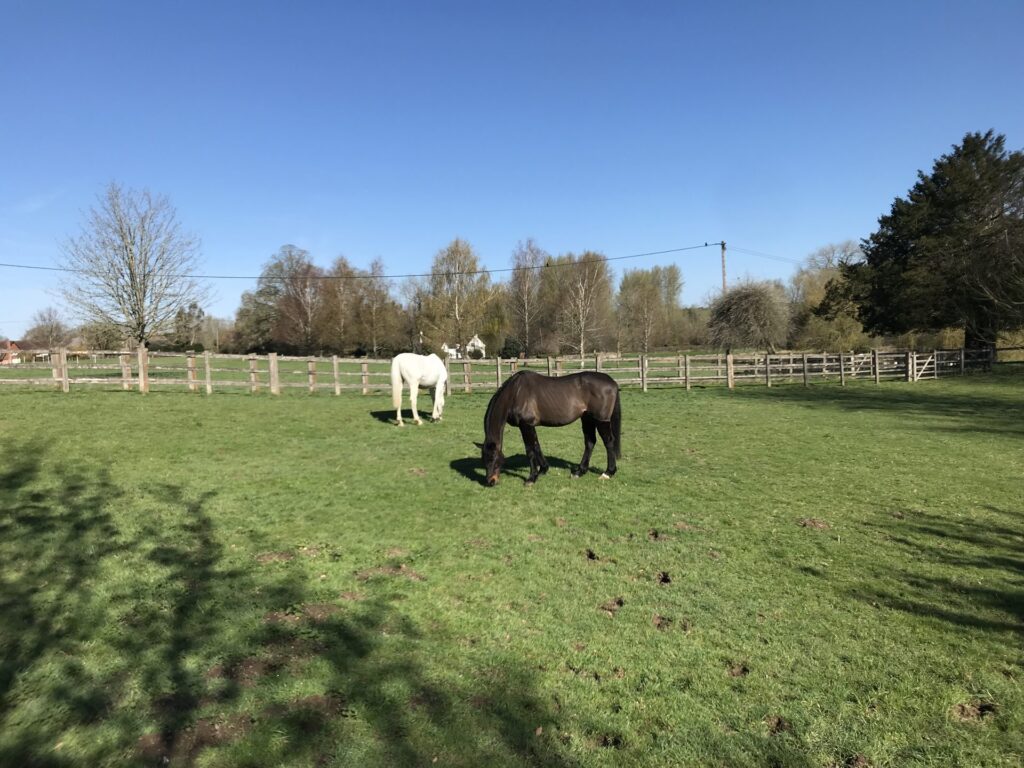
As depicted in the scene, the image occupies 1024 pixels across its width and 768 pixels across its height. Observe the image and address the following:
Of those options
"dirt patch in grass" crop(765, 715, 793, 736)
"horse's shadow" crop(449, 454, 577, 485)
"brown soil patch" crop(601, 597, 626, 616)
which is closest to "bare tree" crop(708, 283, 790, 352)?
"horse's shadow" crop(449, 454, 577, 485)

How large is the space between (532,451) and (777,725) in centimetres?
508

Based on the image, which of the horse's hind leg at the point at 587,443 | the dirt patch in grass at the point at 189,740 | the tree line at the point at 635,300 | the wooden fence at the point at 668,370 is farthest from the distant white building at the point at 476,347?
the dirt patch in grass at the point at 189,740

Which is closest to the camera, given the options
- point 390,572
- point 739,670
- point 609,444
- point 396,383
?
point 739,670

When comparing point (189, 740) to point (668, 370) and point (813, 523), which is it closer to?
point (813, 523)

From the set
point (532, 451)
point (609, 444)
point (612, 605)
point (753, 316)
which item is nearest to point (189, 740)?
point (612, 605)

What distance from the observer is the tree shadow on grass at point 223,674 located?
2432 millimetres

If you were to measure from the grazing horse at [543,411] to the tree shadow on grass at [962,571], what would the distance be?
3674mm

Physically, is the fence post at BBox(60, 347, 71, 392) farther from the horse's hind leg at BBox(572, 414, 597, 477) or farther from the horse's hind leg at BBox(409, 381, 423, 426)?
the horse's hind leg at BBox(572, 414, 597, 477)

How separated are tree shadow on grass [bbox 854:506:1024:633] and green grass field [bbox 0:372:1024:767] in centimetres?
3

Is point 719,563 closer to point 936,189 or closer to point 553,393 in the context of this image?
point 553,393

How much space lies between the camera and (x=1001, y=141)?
2906cm

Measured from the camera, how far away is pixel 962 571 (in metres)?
4.52

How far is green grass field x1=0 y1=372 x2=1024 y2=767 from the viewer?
2.53 metres

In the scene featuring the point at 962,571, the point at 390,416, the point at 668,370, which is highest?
the point at 668,370
